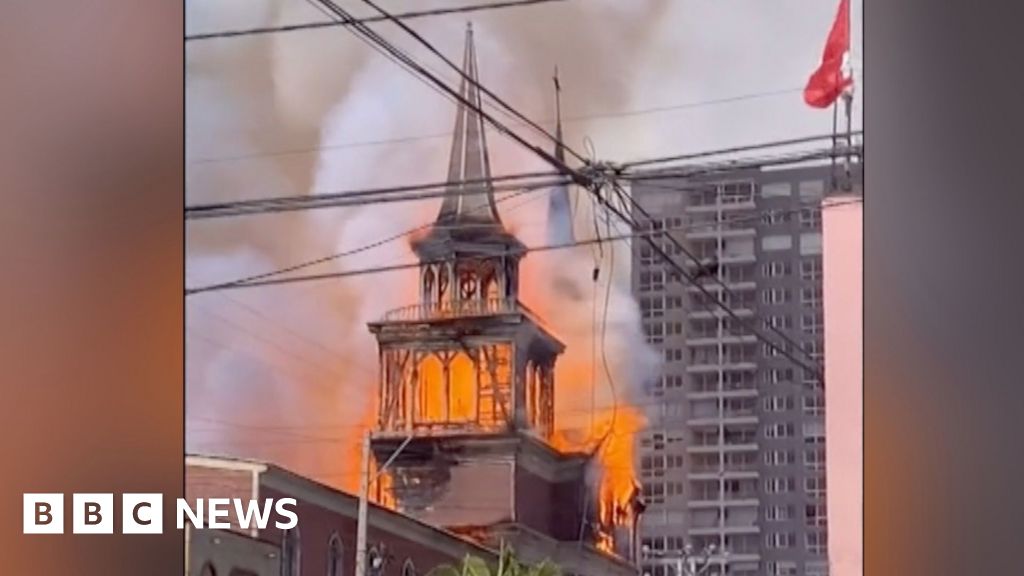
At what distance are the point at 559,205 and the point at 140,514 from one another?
128 cm

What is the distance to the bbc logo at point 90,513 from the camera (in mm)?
3154

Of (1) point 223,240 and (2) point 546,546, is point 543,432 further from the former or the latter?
(1) point 223,240

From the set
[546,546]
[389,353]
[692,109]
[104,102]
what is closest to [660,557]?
[546,546]

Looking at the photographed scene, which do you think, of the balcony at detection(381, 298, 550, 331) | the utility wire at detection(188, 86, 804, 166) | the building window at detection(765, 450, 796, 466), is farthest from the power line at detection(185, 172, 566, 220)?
the building window at detection(765, 450, 796, 466)

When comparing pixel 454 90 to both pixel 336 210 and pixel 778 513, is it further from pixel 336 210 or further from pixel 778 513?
pixel 778 513

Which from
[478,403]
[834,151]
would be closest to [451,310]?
[478,403]

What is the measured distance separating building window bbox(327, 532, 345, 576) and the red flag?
1593 millimetres

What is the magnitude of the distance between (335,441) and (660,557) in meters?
0.84

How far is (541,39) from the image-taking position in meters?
3.18

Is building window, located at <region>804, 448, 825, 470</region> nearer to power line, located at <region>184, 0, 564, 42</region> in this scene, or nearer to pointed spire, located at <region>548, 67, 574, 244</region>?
pointed spire, located at <region>548, 67, 574, 244</region>

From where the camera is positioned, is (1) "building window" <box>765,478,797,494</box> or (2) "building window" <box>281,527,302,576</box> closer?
(1) "building window" <box>765,478,797,494</box>

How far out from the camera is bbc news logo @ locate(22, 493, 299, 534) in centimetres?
315

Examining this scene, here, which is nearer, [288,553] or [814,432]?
[814,432]

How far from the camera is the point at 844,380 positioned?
3.05 metres
